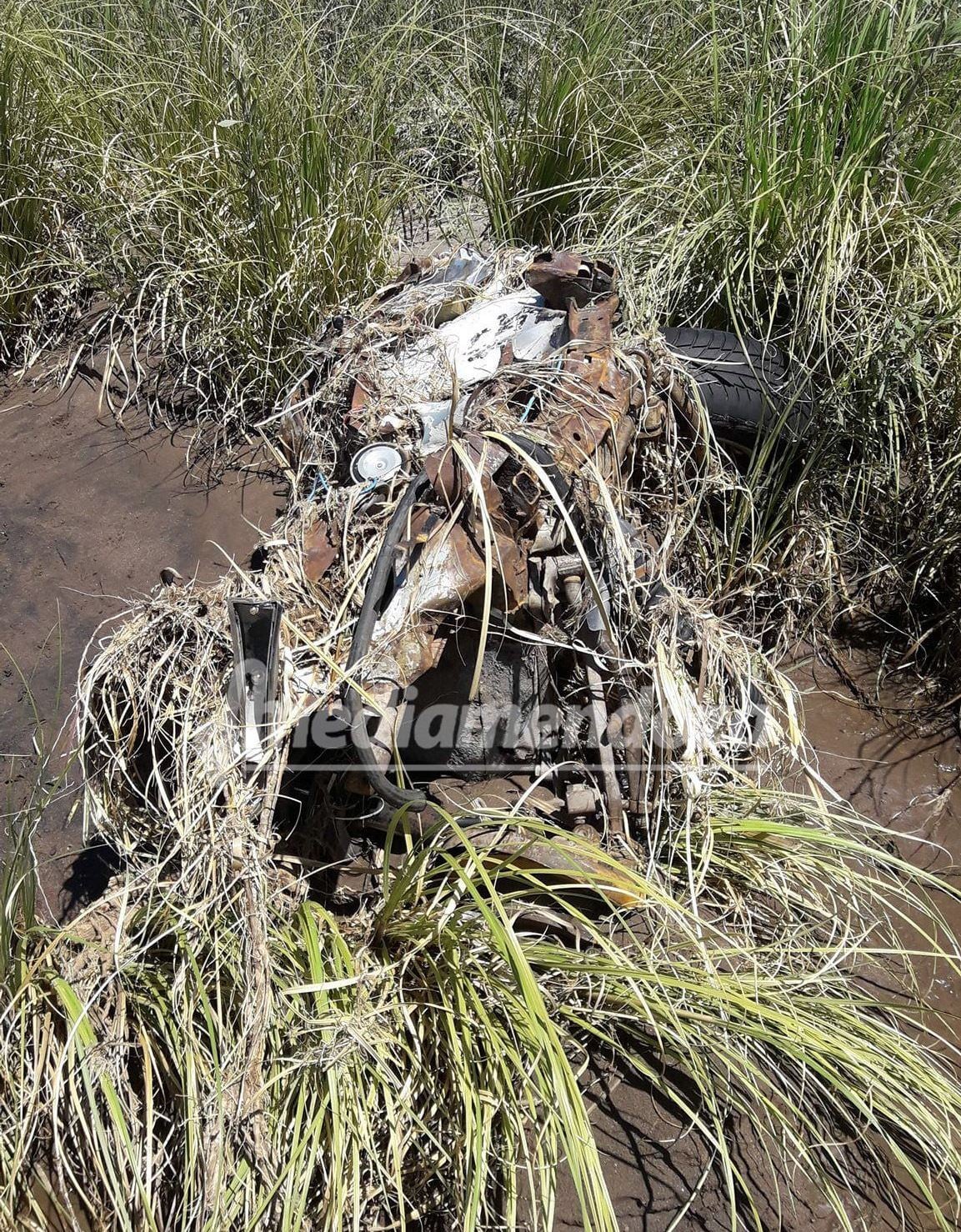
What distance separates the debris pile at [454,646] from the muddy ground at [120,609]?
0.31m

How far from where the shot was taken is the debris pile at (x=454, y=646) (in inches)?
79.4

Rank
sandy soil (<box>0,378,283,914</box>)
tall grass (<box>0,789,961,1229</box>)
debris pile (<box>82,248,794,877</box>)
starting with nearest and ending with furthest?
tall grass (<box>0,789,961,1229</box>) → debris pile (<box>82,248,794,877</box>) → sandy soil (<box>0,378,283,914</box>)

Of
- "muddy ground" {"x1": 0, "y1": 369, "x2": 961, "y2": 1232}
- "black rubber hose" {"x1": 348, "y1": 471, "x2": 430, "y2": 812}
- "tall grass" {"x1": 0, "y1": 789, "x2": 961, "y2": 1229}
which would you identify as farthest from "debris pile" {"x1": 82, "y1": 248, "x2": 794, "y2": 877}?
"muddy ground" {"x1": 0, "y1": 369, "x2": 961, "y2": 1232}

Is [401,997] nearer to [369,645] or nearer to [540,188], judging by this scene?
[369,645]

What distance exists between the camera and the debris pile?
202cm

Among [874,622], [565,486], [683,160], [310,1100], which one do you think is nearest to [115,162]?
[683,160]

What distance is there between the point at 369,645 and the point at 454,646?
36 cm

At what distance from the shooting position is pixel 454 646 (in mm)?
2354

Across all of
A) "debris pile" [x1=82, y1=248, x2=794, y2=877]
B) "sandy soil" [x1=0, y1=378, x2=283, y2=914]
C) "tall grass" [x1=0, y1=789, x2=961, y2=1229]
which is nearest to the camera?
"tall grass" [x1=0, y1=789, x2=961, y2=1229]

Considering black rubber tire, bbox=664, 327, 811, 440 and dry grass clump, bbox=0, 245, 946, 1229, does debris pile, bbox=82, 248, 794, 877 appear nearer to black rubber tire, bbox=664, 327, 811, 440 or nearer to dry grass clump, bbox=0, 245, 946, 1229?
dry grass clump, bbox=0, 245, 946, 1229

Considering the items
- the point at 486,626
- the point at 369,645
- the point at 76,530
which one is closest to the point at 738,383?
the point at 486,626

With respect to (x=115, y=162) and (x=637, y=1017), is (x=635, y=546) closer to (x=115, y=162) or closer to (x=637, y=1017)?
(x=637, y=1017)

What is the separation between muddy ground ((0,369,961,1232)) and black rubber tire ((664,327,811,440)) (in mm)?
805

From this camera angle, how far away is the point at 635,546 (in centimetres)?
257
